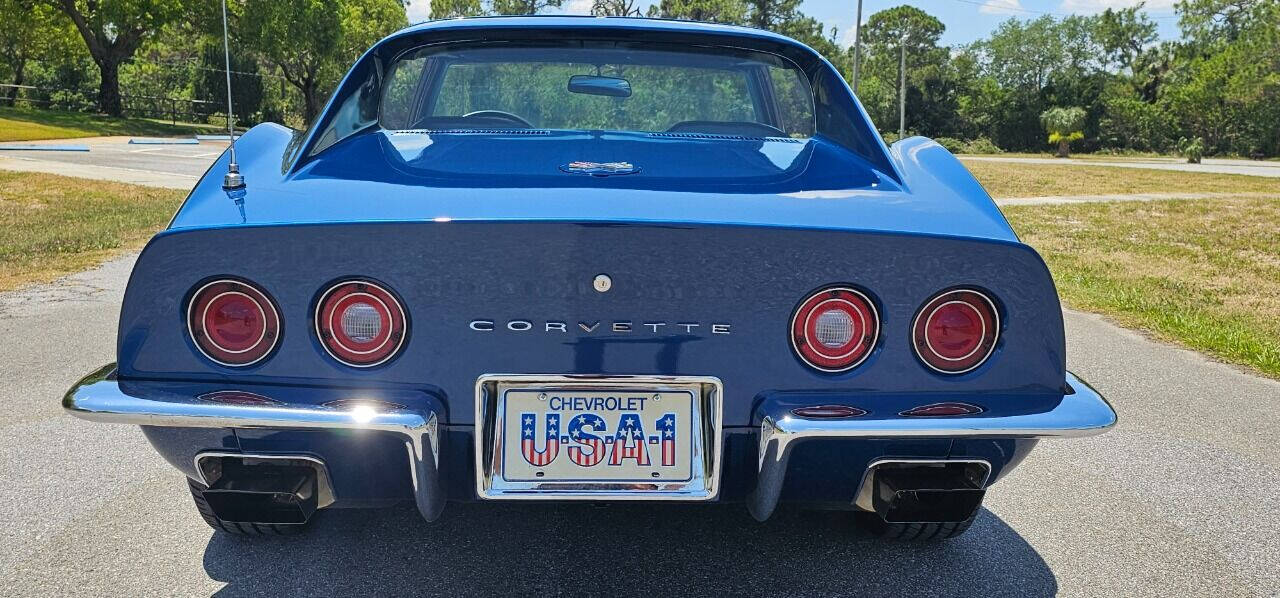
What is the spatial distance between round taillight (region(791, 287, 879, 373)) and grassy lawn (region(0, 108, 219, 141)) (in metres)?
26.8

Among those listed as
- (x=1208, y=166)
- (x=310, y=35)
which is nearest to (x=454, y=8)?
(x=310, y=35)

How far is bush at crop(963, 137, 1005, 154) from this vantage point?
4831cm

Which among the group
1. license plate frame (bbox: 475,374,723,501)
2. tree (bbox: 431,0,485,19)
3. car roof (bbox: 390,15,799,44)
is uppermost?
tree (bbox: 431,0,485,19)

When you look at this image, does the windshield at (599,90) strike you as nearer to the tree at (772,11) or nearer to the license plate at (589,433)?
the license plate at (589,433)

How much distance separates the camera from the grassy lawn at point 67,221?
7691mm

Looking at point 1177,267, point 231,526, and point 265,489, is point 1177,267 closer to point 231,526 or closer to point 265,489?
point 231,526

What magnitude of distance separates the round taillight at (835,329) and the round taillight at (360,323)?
0.81m

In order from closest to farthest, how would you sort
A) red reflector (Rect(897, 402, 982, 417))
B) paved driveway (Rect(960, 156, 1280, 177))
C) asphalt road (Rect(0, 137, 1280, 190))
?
1. red reflector (Rect(897, 402, 982, 417))
2. asphalt road (Rect(0, 137, 1280, 190))
3. paved driveway (Rect(960, 156, 1280, 177))

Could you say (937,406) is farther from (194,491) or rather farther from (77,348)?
(77,348)

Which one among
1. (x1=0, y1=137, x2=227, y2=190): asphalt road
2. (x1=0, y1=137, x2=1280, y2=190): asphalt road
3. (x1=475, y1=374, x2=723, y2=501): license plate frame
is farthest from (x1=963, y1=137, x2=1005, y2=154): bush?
(x1=475, y1=374, x2=723, y2=501): license plate frame

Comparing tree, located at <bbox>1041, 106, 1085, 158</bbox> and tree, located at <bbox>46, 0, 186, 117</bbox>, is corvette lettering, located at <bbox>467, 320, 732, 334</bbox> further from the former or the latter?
tree, located at <bbox>1041, 106, 1085, 158</bbox>

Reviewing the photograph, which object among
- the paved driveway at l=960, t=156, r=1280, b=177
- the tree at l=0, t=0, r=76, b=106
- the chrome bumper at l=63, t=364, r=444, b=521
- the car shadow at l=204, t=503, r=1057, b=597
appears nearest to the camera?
the chrome bumper at l=63, t=364, r=444, b=521

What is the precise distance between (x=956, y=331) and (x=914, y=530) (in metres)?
0.73

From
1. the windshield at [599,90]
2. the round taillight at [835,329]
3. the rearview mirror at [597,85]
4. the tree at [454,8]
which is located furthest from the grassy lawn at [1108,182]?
the tree at [454,8]
